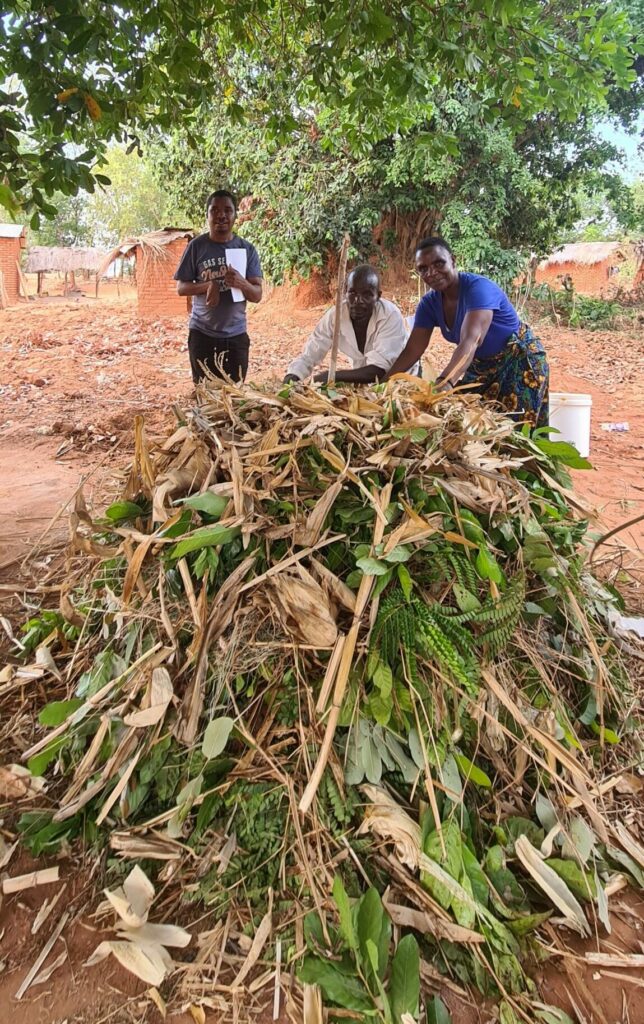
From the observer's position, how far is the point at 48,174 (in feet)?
7.61

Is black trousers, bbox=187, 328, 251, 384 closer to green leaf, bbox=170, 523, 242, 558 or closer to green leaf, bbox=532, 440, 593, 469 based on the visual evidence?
green leaf, bbox=532, 440, 593, 469

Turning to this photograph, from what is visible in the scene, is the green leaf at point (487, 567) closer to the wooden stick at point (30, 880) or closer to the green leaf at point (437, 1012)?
the green leaf at point (437, 1012)

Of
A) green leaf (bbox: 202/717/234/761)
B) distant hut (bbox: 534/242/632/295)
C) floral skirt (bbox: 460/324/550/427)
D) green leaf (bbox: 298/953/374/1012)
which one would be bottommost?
green leaf (bbox: 298/953/374/1012)

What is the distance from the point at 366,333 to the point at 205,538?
2.25 m

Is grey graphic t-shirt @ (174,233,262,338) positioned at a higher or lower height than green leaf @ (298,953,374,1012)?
higher

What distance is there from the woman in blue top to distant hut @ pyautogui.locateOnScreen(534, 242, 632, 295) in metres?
15.0

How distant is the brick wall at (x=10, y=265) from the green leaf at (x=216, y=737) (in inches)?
736

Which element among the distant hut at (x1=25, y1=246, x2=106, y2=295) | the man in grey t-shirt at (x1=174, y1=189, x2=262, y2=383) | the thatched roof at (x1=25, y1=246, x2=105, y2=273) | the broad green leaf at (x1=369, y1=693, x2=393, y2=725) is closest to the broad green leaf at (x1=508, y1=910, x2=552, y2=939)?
the broad green leaf at (x1=369, y1=693, x2=393, y2=725)

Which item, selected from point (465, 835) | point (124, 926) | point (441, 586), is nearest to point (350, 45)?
point (441, 586)

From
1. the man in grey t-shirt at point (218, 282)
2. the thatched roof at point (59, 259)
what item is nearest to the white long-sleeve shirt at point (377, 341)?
the man in grey t-shirt at point (218, 282)

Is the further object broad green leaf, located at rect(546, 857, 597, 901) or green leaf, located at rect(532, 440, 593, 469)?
green leaf, located at rect(532, 440, 593, 469)

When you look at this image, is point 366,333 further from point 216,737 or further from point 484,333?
point 216,737

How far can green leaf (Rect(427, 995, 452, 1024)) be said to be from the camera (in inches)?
43.5

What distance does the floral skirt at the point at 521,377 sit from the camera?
301 centimetres
